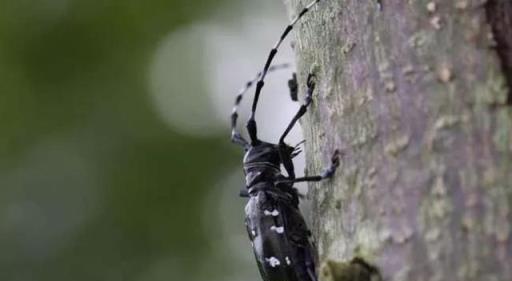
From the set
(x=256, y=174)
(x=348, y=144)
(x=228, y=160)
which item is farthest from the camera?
(x=228, y=160)

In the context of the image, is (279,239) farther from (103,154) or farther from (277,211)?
(103,154)

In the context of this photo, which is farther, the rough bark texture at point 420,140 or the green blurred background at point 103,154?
the green blurred background at point 103,154

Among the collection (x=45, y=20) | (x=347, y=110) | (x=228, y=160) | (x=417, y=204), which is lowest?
(x=228, y=160)

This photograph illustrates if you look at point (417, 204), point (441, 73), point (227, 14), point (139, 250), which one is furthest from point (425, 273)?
point (227, 14)

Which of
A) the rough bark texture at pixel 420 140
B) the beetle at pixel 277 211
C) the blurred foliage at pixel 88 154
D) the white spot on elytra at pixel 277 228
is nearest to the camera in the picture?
the rough bark texture at pixel 420 140

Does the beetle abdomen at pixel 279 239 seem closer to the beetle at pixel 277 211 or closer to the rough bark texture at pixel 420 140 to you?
the beetle at pixel 277 211

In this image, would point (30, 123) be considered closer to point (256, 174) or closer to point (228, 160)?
point (228, 160)

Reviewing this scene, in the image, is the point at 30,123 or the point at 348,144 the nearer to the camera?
the point at 348,144

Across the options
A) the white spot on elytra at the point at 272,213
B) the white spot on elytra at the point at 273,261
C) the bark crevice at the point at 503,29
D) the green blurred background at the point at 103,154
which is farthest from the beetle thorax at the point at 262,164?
the green blurred background at the point at 103,154
